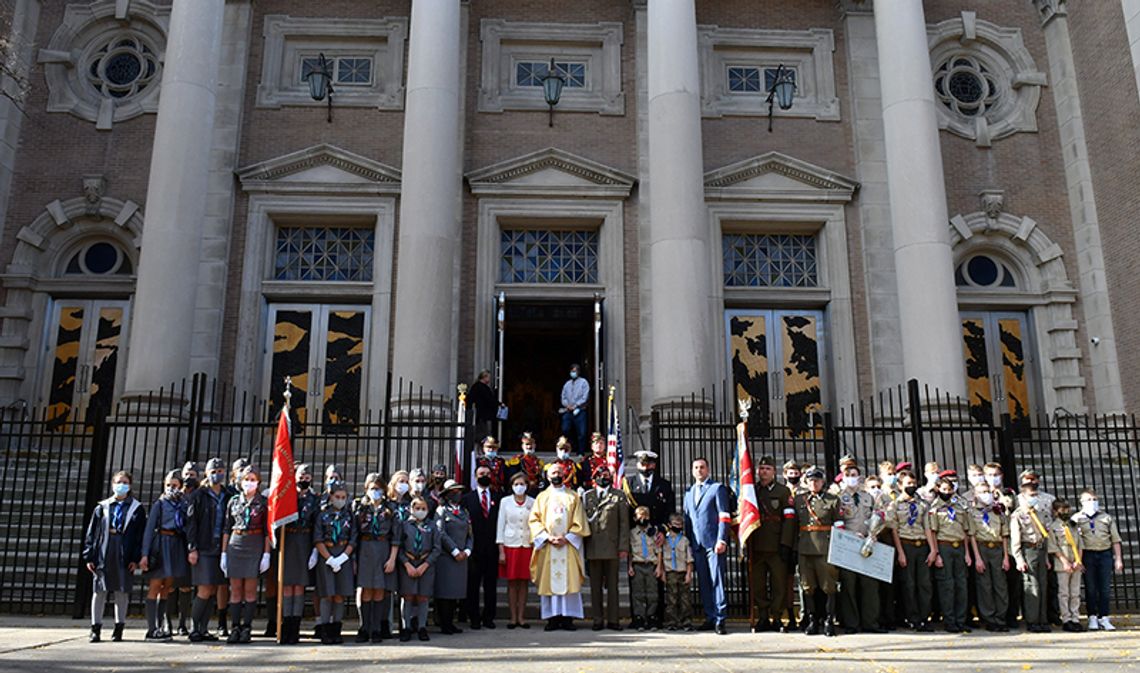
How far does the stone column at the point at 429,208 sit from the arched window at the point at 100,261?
21.2 feet

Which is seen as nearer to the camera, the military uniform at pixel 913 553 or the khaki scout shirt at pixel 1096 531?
the military uniform at pixel 913 553

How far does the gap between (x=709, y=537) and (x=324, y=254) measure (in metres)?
12.6

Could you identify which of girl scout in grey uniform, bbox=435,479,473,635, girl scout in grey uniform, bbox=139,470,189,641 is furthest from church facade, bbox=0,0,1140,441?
girl scout in grey uniform, bbox=139,470,189,641

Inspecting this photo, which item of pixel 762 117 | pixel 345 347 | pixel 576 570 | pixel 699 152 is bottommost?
pixel 576 570

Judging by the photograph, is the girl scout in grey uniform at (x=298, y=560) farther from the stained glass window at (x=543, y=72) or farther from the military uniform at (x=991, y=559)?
the stained glass window at (x=543, y=72)

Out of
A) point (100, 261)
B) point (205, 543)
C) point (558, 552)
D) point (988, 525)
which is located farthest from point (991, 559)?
point (100, 261)

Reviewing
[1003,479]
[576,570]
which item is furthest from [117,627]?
[1003,479]

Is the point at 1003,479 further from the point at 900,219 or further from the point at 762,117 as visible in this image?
the point at 762,117

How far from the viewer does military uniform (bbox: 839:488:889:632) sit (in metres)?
10.2

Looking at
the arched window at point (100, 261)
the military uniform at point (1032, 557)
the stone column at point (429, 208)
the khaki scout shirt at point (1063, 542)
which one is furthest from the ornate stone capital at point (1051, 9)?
the arched window at point (100, 261)

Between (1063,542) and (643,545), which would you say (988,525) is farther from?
(643,545)

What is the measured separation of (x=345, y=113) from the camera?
20719mm

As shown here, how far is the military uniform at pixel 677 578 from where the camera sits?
1050cm

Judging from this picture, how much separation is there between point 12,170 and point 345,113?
22.9 feet
